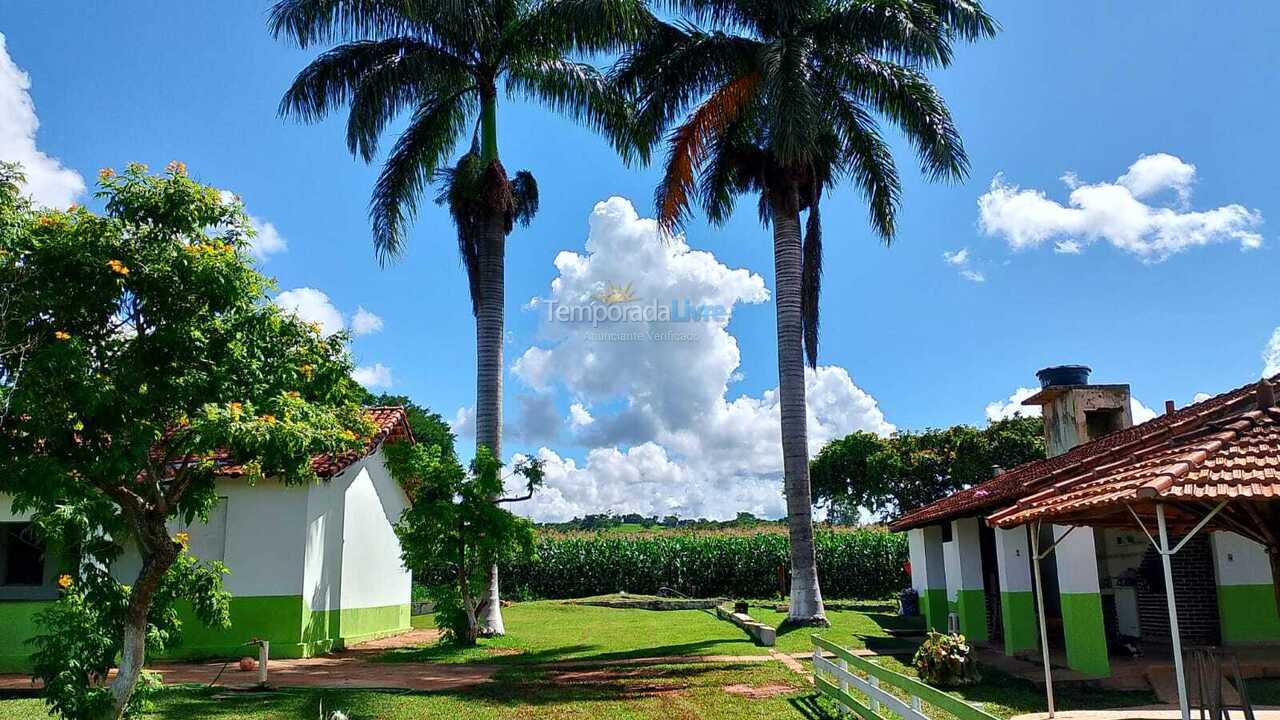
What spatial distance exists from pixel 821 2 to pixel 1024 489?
1223 centimetres

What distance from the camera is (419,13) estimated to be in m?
18.2

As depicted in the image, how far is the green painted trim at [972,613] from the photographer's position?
17.5 m

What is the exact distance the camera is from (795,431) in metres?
19.9

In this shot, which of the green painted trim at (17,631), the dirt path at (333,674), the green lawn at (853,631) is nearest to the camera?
the dirt path at (333,674)

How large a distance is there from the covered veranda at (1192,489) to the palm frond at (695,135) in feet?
37.1

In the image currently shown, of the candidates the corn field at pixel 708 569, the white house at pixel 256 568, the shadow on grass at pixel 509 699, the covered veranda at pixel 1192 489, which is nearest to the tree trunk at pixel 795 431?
the shadow on grass at pixel 509 699

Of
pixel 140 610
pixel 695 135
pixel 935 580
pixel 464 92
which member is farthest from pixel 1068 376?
pixel 140 610

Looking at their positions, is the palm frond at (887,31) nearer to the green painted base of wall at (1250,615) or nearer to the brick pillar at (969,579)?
the brick pillar at (969,579)

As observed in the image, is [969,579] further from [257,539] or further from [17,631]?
[17,631]

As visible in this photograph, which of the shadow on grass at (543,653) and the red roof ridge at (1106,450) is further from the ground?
the red roof ridge at (1106,450)

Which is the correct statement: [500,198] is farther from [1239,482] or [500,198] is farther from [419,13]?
[1239,482]

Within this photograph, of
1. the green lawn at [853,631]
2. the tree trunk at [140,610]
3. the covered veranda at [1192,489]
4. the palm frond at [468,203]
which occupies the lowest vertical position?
the green lawn at [853,631]

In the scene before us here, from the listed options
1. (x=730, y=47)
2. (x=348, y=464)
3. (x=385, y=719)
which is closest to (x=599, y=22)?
(x=730, y=47)

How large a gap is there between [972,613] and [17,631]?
56.5ft
